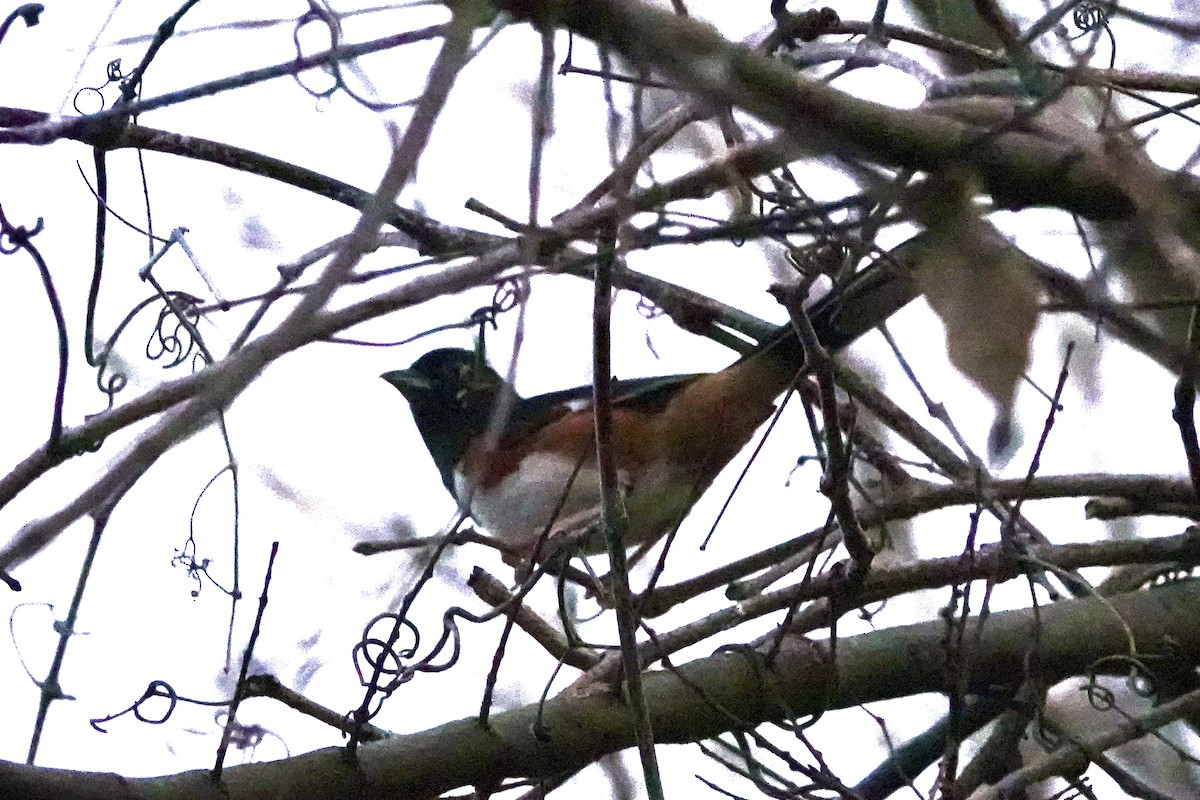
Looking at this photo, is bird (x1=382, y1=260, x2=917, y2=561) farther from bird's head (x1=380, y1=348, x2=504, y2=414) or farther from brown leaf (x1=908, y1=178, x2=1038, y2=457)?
brown leaf (x1=908, y1=178, x2=1038, y2=457)

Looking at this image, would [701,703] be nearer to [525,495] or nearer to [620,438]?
[620,438]

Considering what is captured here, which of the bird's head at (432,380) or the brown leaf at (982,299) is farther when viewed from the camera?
the bird's head at (432,380)

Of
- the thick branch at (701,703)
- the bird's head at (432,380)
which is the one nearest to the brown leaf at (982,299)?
the thick branch at (701,703)

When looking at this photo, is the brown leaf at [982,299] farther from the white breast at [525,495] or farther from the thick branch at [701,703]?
the white breast at [525,495]

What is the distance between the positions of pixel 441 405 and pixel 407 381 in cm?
11

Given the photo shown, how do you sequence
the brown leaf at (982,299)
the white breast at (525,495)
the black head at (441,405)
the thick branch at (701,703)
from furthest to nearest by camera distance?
the black head at (441,405) < the white breast at (525,495) < the thick branch at (701,703) < the brown leaf at (982,299)

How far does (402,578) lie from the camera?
1535mm

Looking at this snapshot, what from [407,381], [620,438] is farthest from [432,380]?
[620,438]

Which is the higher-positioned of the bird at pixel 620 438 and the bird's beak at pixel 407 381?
the bird's beak at pixel 407 381

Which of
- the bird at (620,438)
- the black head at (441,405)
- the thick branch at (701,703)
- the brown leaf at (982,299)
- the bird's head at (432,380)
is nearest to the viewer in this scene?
the brown leaf at (982,299)

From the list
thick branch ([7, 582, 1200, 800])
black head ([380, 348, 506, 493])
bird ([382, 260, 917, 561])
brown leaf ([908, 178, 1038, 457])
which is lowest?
brown leaf ([908, 178, 1038, 457])

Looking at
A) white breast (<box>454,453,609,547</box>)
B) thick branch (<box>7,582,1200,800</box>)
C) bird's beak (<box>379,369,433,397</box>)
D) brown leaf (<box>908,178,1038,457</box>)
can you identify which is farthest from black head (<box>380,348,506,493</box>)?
brown leaf (<box>908,178,1038,457</box>)

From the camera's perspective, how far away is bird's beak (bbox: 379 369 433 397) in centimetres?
372

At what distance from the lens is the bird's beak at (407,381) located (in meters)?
3.72
